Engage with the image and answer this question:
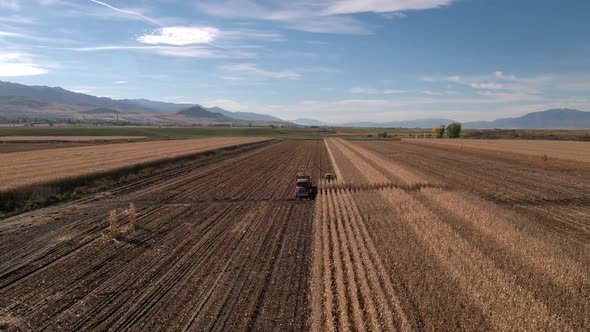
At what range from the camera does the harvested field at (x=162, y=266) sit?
31.0 ft

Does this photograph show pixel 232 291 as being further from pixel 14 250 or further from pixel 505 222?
pixel 505 222

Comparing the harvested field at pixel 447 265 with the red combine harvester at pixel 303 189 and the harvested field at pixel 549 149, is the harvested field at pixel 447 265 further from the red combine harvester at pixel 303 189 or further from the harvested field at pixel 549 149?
the harvested field at pixel 549 149

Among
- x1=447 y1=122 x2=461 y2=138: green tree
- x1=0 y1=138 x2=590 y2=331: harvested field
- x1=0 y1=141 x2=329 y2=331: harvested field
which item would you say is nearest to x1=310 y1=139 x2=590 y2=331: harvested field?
x1=0 y1=138 x2=590 y2=331: harvested field

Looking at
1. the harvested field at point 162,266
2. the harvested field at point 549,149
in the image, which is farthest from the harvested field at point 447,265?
the harvested field at point 549,149

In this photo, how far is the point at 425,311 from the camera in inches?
335

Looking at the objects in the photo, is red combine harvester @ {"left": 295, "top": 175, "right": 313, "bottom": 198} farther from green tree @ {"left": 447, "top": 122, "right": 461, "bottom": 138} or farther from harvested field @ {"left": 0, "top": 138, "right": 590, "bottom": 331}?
green tree @ {"left": 447, "top": 122, "right": 461, "bottom": 138}

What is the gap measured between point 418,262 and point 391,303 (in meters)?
2.94

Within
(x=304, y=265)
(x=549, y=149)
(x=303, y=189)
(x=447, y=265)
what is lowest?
(x=304, y=265)

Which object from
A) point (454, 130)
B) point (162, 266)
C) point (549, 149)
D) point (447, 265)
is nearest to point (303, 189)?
point (162, 266)

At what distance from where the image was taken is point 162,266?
1288 centimetres

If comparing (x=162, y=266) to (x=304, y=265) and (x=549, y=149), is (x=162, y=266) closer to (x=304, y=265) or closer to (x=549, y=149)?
(x=304, y=265)

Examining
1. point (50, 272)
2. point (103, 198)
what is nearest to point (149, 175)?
point (103, 198)

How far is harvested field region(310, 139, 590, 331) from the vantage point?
8.21 metres

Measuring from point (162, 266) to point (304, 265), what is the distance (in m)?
4.73
